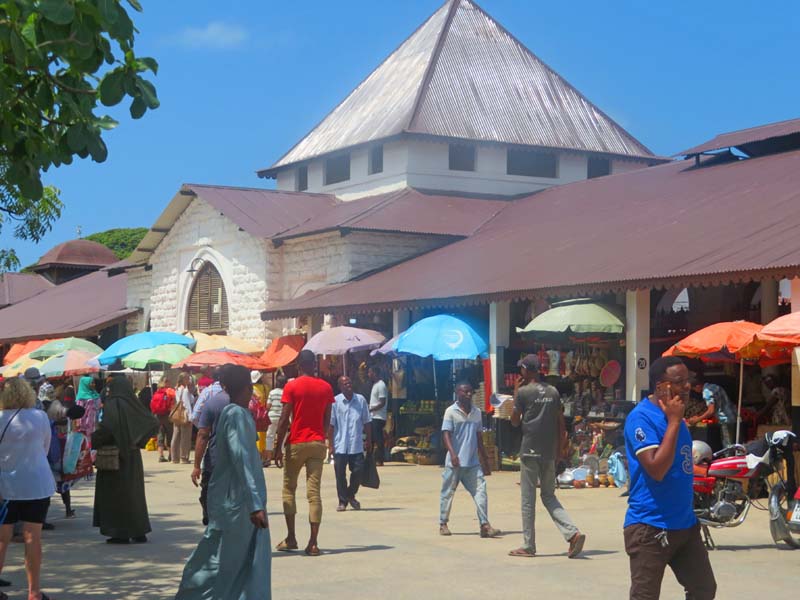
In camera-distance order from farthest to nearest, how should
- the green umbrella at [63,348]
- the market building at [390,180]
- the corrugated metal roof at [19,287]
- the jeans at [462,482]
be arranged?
1. the corrugated metal roof at [19,287]
2. the market building at [390,180]
3. the green umbrella at [63,348]
4. the jeans at [462,482]

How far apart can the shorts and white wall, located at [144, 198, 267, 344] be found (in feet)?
75.8

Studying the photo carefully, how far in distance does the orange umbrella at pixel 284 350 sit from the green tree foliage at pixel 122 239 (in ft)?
203

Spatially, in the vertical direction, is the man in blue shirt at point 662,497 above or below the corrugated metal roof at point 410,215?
below

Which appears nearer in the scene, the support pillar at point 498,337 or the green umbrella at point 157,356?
the support pillar at point 498,337

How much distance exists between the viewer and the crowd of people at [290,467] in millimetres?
6977

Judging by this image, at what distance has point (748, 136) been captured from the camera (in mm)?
26797

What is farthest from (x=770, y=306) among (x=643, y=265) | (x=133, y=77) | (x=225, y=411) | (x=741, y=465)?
(x=133, y=77)

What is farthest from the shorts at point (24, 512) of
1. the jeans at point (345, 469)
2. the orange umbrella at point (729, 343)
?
the orange umbrella at point (729, 343)

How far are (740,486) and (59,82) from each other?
8249 millimetres

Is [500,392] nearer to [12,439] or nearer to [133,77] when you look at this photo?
[12,439]

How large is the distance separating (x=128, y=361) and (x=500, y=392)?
7.77 m

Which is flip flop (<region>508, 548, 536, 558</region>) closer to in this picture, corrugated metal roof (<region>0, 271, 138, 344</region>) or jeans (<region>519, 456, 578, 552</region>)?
jeans (<region>519, 456, 578, 552</region>)

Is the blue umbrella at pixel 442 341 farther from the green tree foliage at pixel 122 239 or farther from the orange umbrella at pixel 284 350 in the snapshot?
the green tree foliage at pixel 122 239

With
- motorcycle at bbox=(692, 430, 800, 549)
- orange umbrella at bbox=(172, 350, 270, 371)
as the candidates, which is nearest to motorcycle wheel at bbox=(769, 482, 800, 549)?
motorcycle at bbox=(692, 430, 800, 549)
